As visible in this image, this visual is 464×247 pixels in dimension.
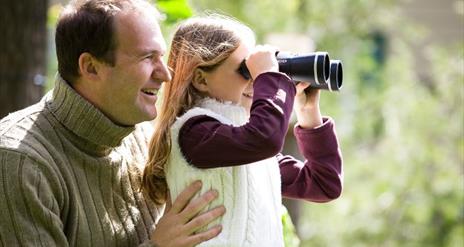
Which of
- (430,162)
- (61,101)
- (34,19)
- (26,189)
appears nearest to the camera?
(26,189)

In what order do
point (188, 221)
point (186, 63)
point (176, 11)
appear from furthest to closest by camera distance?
point (176, 11) → point (186, 63) → point (188, 221)

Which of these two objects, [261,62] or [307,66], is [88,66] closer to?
[261,62]

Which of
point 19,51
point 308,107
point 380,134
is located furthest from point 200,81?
point 380,134

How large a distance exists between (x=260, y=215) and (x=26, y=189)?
69 centimetres

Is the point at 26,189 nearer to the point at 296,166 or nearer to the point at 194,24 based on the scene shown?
the point at 194,24

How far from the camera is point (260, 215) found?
9.77 ft

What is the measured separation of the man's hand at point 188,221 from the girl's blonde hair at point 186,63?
145 mm

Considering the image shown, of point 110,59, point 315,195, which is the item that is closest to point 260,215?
point 315,195

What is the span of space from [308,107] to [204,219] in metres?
0.59

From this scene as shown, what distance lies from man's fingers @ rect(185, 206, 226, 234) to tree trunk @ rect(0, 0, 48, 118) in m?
2.51

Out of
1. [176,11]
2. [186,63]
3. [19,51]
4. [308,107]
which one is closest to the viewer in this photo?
[186,63]

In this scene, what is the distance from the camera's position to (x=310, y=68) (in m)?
3.05

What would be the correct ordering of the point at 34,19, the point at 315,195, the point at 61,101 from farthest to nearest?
the point at 34,19 → the point at 315,195 → the point at 61,101

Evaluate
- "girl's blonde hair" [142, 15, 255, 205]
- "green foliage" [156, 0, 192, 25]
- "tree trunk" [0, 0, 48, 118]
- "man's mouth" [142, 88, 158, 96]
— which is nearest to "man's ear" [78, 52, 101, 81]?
"man's mouth" [142, 88, 158, 96]
